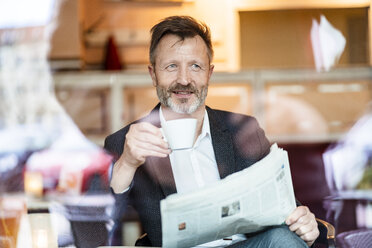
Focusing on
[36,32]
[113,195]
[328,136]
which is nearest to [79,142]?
[36,32]

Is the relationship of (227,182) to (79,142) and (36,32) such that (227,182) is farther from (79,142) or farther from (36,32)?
(36,32)

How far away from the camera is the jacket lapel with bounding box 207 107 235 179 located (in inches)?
55.7

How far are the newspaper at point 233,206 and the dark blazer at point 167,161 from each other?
249mm

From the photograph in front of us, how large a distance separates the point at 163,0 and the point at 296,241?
211 centimetres

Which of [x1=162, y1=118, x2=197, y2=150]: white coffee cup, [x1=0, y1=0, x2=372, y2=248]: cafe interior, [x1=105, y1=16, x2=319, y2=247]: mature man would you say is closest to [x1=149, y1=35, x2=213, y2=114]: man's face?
[x1=105, y1=16, x2=319, y2=247]: mature man

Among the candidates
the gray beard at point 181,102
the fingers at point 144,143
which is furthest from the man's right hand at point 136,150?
the gray beard at point 181,102

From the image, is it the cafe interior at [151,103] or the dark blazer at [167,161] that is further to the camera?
the cafe interior at [151,103]

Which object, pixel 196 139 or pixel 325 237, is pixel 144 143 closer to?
pixel 196 139

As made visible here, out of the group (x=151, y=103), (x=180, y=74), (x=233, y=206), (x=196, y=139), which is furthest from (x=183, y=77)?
(x=151, y=103)

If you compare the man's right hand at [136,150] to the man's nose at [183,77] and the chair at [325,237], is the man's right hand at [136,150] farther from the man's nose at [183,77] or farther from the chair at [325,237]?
the chair at [325,237]

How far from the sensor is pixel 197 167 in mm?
1416

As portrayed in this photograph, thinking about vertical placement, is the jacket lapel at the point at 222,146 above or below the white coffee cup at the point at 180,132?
below

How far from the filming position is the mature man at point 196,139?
4.45ft

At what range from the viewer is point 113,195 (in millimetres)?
1291
